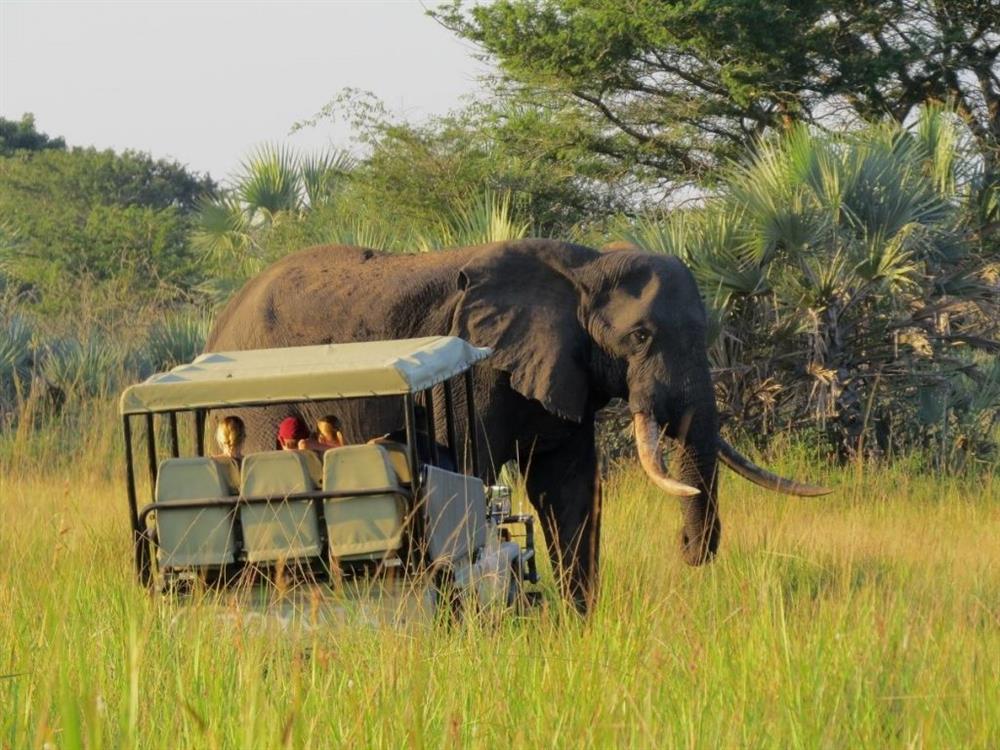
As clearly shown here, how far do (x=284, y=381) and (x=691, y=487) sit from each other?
346 centimetres

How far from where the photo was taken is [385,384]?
6.59 m

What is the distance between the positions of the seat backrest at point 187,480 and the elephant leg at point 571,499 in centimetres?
315

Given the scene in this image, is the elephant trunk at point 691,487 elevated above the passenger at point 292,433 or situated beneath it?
situated beneath

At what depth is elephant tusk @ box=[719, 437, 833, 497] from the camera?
9.77m

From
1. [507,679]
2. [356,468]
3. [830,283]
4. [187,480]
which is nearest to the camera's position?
[507,679]

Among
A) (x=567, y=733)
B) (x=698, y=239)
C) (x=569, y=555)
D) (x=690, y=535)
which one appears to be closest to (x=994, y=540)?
(x=690, y=535)

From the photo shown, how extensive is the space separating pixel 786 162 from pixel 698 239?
1.07m

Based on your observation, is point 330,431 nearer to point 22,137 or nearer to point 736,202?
point 736,202

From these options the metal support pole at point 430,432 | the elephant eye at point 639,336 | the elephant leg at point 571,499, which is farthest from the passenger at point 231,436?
the elephant eye at point 639,336

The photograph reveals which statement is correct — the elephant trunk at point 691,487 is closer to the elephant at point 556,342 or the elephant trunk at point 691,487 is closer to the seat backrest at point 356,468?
the elephant at point 556,342

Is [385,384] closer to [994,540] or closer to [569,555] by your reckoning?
[569,555]

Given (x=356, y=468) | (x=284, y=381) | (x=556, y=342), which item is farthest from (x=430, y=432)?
(x=556, y=342)

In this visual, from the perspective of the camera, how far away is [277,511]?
6.45 meters

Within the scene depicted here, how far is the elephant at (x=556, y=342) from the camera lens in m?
9.87
